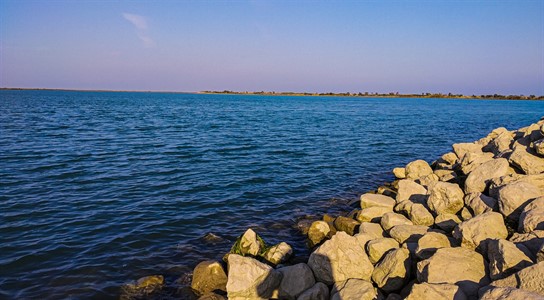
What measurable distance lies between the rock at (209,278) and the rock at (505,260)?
577cm

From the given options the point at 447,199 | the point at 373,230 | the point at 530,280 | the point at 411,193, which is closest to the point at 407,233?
the point at 373,230

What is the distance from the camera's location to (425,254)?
Answer: 7453mm

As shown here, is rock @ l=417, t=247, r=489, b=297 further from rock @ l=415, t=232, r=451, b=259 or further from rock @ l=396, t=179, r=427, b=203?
rock @ l=396, t=179, r=427, b=203

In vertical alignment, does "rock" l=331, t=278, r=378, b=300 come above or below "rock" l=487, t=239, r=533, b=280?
below

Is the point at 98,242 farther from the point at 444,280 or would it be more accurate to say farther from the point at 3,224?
the point at 444,280

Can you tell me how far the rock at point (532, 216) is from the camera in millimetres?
7359

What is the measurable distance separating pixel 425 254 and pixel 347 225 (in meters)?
3.65

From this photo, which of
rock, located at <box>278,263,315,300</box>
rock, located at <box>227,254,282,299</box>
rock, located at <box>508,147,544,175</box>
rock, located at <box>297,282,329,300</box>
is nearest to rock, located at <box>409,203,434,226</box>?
rock, located at <box>508,147,544,175</box>

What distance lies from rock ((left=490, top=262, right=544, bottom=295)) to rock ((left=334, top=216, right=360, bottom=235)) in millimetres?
5422

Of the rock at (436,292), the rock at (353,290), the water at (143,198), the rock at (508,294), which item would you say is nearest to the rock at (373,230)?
the water at (143,198)

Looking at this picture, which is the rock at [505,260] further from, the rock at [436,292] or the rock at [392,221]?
the rock at [392,221]

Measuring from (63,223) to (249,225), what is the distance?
6426mm

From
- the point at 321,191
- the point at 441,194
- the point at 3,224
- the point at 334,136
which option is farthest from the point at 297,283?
the point at 334,136

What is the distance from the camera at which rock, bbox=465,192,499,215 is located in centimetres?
910
